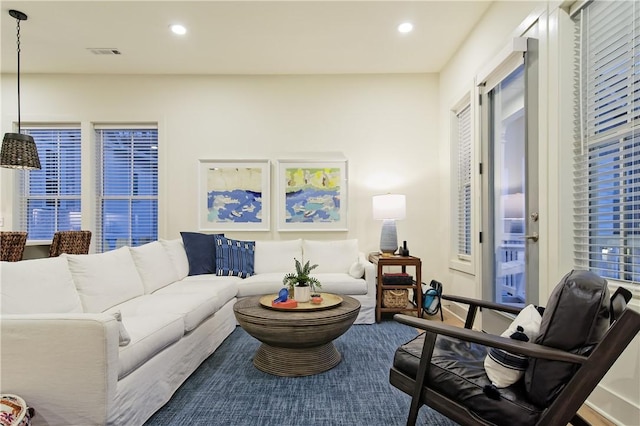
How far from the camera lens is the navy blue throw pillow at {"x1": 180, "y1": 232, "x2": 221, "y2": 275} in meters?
3.91

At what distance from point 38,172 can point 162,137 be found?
1795mm

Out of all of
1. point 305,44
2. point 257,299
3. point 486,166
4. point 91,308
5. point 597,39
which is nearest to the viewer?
point 597,39

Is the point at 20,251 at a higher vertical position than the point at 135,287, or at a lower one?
higher

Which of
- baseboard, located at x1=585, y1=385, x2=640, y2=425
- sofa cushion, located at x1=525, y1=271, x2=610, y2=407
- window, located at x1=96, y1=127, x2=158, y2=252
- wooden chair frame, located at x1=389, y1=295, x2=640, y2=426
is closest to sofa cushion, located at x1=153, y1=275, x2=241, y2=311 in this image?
window, located at x1=96, y1=127, x2=158, y2=252

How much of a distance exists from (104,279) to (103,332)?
1.01 meters

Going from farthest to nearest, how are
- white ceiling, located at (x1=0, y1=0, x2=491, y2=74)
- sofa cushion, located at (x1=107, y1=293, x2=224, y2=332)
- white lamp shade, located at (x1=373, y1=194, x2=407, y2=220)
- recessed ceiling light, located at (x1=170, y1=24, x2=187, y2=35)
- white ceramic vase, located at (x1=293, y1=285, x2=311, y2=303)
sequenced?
white lamp shade, located at (x1=373, y1=194, x2=407, y2=220) < recessed ceiling light, located at (x1=170, y1=24, x2=187, y2=35) < white ceiling, located at (x1=0, y1=0, x2=491, y2=74) < white ceramic vase, located at (x1=293, y1=285, x2=311, y2=303) < sofa cushion, located at (x1=107, y1=293, x2=224, y2=332)

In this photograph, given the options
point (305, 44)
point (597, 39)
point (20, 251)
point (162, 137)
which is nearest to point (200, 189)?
point (162, 137)

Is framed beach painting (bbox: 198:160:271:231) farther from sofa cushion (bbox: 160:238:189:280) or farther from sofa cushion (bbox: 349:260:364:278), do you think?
sofa cushion (bbox: 349:260:364:278)

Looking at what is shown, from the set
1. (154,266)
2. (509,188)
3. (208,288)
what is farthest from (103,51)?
(509,188)

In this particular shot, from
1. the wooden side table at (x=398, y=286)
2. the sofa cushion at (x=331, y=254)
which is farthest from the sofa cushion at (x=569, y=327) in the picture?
the sofa cushion at (x=331, y=254)

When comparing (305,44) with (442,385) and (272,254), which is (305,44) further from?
(442,385)

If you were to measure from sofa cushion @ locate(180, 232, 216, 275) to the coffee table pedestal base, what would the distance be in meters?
1.72

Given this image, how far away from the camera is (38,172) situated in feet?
15.4

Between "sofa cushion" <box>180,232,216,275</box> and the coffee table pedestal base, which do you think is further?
"sofa cushion" <box>180,232,216,275</box>
